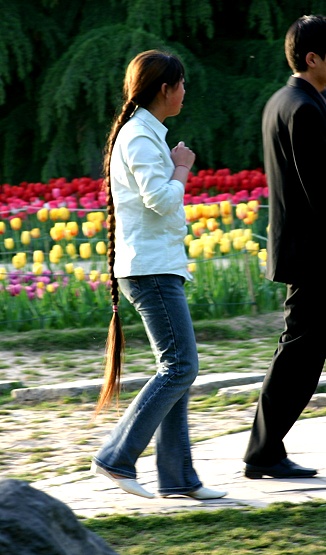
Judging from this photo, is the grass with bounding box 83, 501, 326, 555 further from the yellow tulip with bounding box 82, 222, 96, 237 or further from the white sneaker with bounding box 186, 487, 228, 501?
the yellow tulip with bounding box 82, 222, 96, 237

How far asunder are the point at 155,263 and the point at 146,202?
22cm

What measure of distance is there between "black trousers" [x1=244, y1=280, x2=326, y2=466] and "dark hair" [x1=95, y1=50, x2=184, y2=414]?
0.58 metres

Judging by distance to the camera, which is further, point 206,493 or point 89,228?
point 89,228

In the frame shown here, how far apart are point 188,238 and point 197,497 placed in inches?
205

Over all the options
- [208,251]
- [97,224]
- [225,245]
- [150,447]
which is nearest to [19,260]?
[97,224]

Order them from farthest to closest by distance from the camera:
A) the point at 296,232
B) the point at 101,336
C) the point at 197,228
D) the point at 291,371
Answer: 1. the point at 197,228
2. the point at 101,336
3. the point at 291,371
4. the point at 296,232

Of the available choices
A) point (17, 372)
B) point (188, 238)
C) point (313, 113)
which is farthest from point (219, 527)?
point (188, 238)

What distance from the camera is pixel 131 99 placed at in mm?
4316

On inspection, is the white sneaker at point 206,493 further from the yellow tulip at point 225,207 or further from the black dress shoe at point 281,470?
the yellow tulip at point 225,207

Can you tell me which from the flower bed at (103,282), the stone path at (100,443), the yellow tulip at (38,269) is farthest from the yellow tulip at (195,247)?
the stone path at (100,443)

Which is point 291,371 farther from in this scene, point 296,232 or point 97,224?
point 97,224

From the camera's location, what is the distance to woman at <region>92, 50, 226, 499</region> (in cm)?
416

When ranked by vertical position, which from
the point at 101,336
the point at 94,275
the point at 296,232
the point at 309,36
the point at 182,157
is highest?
the point at 309,36

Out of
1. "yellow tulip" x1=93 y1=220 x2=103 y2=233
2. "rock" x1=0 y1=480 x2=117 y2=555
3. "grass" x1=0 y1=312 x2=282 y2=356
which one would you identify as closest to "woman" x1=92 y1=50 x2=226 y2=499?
"rock" x1=0 y1=480 x2=117 y2=555
